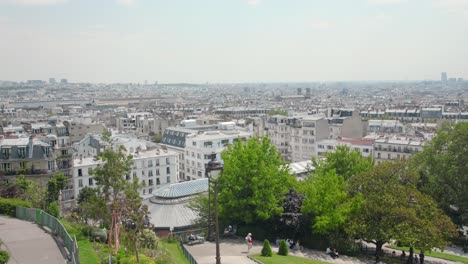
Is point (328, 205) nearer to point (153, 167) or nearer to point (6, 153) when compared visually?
point (153, 167)

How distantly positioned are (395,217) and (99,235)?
20.2m

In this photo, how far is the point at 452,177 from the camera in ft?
147

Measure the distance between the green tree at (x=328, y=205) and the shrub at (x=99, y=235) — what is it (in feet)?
51.3

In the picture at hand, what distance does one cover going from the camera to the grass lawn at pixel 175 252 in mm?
27953

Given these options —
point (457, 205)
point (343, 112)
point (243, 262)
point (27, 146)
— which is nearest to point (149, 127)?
point (343, 112)

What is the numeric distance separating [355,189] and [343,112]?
2712 inches

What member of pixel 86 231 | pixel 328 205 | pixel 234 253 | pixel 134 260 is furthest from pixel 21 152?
pixel 134 260

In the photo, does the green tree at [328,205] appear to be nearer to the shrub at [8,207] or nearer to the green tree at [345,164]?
the green tree at [345,164]

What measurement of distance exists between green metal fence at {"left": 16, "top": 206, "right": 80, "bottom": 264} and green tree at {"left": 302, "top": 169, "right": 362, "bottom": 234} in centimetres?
1790

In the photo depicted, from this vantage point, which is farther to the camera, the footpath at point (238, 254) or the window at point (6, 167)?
the window at point (6, 167)

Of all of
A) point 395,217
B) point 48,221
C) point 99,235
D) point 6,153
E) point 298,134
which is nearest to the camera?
point 99,235

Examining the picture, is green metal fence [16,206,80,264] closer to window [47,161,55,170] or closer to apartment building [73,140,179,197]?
window [47,161,55,170]

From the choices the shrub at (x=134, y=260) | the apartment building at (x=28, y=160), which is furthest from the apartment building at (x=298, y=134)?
the shrub at (x=134, y=260)

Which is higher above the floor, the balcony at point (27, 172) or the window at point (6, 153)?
the window at point (6, 153)
